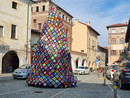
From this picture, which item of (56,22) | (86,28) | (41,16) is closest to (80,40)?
(86,28)

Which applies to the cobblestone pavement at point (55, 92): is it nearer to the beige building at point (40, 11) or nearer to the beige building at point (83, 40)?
the beige building at point (40, 11)

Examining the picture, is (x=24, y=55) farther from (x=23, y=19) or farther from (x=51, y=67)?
(x=51, y=67)

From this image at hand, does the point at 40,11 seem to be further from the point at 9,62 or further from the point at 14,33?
the point at 9,62

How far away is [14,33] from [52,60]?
1526 cm

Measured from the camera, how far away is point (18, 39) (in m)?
24.7

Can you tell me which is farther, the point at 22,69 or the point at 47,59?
the point at 22,69

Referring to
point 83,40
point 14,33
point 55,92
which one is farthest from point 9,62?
point 83,40

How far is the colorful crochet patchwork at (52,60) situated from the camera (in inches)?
408

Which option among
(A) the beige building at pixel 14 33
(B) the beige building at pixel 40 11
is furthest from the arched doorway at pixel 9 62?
(B) the beige building at pixel 40 11

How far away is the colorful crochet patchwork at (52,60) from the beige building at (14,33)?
490 inches

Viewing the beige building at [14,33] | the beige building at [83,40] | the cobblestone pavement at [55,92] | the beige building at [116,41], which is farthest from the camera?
the beige building at [116,41]

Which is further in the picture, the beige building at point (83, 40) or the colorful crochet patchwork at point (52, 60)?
the beige building at point (83, 40)

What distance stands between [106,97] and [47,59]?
13.6ft

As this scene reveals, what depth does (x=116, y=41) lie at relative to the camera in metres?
56.5
